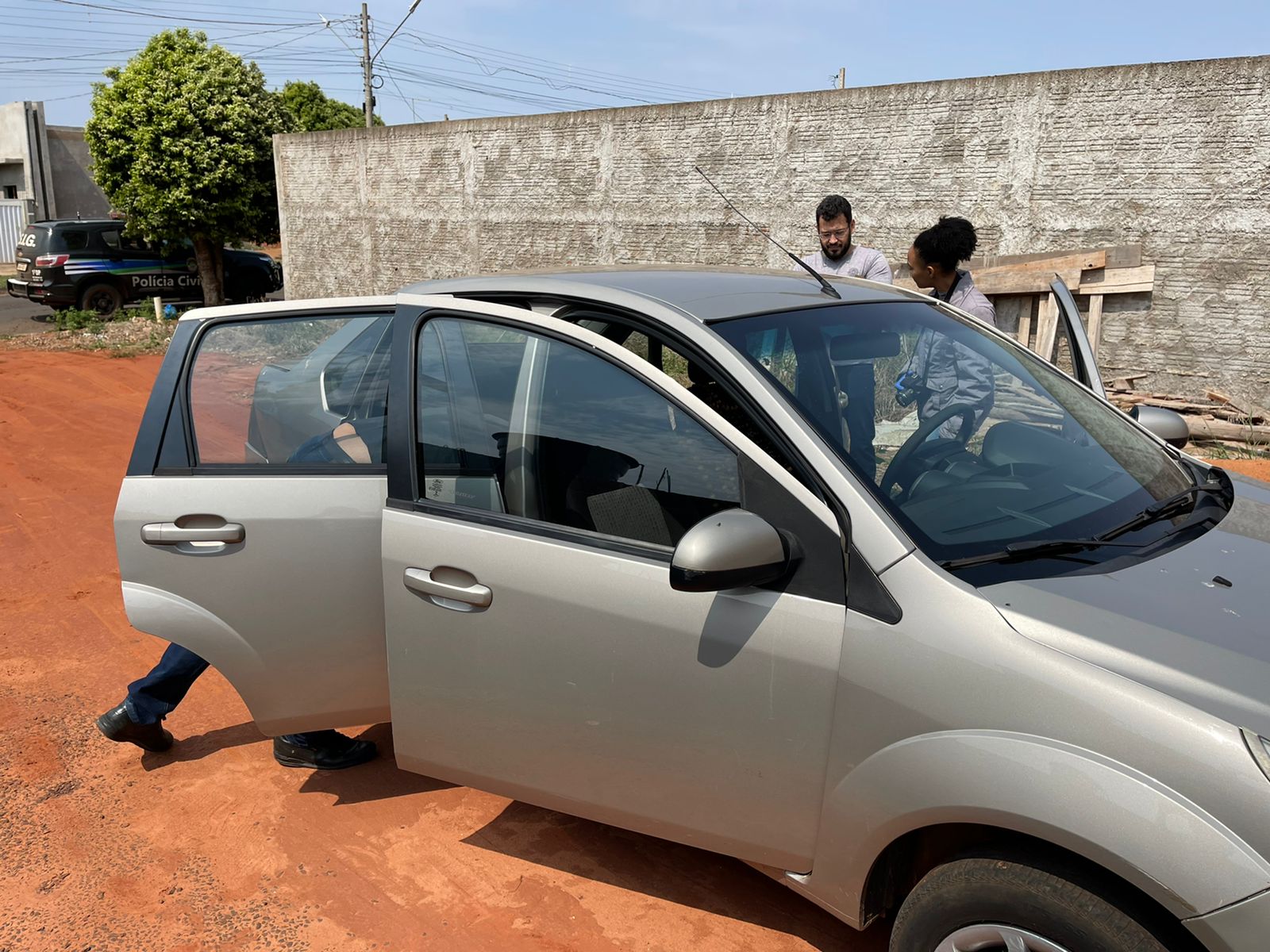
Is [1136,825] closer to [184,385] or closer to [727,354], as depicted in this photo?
[727,354]

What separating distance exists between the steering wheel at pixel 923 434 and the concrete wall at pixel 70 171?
126 feet

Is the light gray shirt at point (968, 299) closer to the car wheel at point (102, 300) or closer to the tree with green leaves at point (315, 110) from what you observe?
the car wheel at point (102, 300)

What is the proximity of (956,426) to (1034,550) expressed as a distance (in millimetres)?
656

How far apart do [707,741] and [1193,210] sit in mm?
7919

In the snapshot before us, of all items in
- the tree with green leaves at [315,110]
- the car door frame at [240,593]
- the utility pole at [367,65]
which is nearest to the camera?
the car door frame at [240,593]

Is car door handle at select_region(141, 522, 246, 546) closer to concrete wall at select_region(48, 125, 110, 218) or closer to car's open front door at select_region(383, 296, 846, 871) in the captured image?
car's open front door at select_region(383, 296, 846, 871)

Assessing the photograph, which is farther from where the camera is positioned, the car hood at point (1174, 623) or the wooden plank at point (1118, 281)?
the wooden plank at point (1118, 281)

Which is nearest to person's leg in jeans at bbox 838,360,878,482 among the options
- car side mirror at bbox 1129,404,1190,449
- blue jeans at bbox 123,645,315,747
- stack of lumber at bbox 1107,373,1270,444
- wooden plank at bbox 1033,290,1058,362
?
car side mirror at bbox 1129,404,1190,449

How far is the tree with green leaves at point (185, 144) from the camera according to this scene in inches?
701

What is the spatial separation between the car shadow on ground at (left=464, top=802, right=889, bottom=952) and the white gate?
123 feet

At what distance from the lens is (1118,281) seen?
345 inches

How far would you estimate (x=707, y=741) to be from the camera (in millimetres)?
2475

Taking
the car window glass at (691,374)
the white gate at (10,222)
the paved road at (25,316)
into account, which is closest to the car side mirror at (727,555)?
the car window glass at (691,374)

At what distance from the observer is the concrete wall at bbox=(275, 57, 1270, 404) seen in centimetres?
825
